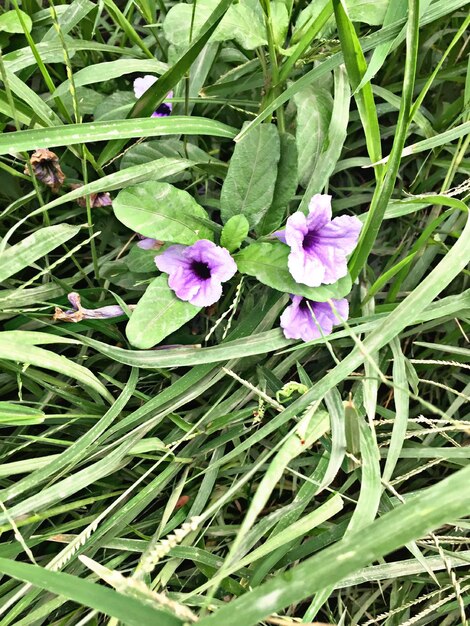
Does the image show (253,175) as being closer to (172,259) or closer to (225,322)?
(172,259)

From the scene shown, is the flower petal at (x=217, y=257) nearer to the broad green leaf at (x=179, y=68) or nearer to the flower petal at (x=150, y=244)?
the flower petal at (x=150, y=244)

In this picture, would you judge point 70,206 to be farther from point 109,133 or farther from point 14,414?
point 14,414

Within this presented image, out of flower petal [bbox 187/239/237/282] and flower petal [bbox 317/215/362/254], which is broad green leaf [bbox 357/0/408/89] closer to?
flower petal [bbox 317/215/362/254]

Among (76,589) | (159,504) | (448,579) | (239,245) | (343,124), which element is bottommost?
(448,579)

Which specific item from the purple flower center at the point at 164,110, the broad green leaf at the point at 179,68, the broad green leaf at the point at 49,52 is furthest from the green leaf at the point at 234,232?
the broad green leaf at the point at 49,52

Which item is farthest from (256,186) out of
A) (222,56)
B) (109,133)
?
(222,56)

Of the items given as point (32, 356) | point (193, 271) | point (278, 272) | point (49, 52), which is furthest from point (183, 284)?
point (49, 52)

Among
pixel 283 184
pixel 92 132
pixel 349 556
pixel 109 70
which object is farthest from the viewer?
pixel 109 70
